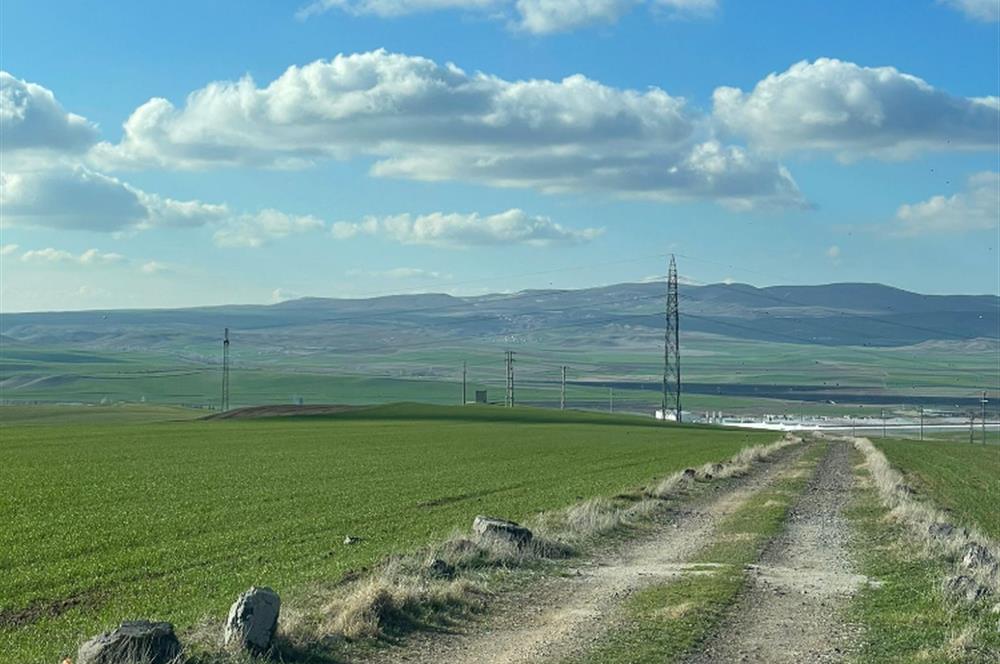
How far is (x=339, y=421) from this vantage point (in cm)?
10550

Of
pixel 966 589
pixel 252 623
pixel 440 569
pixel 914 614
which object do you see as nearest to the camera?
pixel 252 623

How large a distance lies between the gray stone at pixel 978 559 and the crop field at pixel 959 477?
1151cm

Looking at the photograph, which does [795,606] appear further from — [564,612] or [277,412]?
[277,412]

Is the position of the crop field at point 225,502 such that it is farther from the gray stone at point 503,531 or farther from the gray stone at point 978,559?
the gray stone at point 978,559

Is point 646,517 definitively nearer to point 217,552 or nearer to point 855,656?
point 217,552

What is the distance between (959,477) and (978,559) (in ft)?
142

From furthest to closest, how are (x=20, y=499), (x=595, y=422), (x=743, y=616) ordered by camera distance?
(x=595, y=422) < (x=20, y=499) < (x=743, y=616)

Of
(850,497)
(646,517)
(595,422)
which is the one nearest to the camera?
(646,517)

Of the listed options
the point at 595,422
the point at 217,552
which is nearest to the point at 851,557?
the point at 217,552

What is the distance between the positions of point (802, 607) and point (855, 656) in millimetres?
3150

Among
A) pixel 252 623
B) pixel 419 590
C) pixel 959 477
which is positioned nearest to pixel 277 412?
pixel 959 477

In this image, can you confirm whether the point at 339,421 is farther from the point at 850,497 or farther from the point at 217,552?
the point at 217,552

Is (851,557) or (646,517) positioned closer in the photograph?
(851,557)

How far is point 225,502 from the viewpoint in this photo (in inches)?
1391
